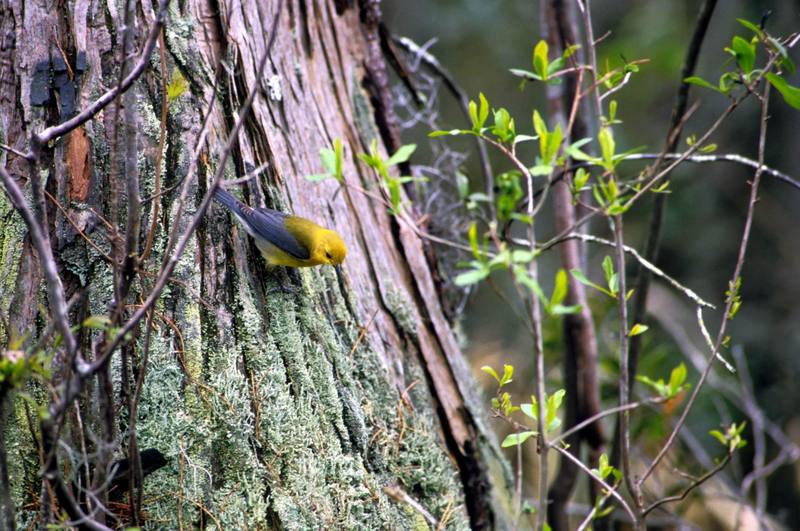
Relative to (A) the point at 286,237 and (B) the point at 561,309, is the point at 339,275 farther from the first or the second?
(B) the point at 561,309

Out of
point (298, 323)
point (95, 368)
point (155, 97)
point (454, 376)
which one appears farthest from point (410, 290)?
point (95, 368)

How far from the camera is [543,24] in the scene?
133 inches

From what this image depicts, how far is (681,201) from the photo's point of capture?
709 cm

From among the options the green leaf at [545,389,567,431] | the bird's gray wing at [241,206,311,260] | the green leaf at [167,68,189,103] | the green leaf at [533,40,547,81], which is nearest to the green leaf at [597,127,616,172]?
the green leaf at [533,40,547,81]

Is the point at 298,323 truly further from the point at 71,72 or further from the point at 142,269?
the point at 71,72

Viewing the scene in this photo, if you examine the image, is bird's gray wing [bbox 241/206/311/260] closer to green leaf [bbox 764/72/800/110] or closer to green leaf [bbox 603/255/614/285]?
green leaf [bbox 603/255/614/285]

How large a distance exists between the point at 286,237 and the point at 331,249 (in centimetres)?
27

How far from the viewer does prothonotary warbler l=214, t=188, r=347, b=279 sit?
212cm

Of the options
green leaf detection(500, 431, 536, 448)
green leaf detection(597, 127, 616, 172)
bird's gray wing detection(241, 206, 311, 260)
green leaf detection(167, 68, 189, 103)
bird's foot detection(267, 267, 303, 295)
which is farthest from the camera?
bird's foot detection(267, 267, 303, 295)

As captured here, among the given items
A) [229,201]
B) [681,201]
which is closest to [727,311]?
[229,201]

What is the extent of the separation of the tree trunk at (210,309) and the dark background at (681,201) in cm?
188

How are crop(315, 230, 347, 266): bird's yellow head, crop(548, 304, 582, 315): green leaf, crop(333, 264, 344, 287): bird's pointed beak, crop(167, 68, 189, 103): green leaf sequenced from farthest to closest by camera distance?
crop(333, 264, 344, 287): bird's pointed beak → crop(315, 230, 347, 266): bird's yellow head → crop(167, 68, 189, 103): green leaf → crop(548, 304, 582, 315): green leaf

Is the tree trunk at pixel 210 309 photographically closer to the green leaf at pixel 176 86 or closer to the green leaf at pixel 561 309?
the green leaf at pixel 176 86

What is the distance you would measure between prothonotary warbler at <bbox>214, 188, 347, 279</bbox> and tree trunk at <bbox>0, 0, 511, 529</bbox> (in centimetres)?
5
